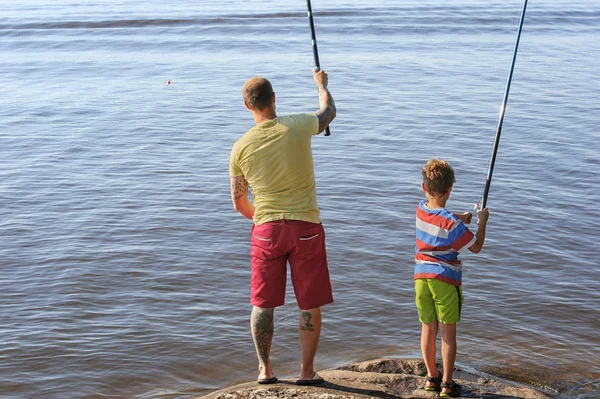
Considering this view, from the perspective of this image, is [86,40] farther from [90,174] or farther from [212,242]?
[212,242]

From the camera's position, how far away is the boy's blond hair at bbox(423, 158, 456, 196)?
4.11 m

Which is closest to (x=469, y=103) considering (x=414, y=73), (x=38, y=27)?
(x=414, y=73)

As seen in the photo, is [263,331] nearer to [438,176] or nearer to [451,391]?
[451,391]

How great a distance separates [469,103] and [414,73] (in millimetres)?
2762

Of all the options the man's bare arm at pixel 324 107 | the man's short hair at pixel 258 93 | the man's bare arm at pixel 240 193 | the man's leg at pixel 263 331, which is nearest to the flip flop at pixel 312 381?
the man's leg at pixel 263 331

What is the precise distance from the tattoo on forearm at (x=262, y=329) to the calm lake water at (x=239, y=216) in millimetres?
814

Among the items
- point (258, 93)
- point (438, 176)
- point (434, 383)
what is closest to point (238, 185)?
point (258, 93)

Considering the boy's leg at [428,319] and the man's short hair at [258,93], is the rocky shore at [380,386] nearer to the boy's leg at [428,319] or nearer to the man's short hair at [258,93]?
the boy's leg at [428,319]

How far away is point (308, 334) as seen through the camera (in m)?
4.18

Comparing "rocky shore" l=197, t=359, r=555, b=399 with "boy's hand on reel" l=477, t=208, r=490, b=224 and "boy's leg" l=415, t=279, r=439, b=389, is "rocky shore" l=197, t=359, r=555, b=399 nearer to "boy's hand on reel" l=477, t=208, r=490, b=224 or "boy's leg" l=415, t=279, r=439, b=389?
"boy's leg" l=415, t=279, r=439, b=389

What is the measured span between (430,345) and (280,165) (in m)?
1.26

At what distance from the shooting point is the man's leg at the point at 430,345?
169 inches

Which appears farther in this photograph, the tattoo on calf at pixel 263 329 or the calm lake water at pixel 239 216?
the calm lake water at pixel 239 216

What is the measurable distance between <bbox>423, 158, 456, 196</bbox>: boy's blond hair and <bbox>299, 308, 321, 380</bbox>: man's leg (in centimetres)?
86
